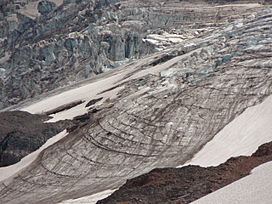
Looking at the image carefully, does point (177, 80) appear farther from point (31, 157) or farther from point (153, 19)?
point (153, 19)

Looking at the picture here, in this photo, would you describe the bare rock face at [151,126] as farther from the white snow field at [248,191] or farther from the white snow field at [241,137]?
the white snow field at [248,191]

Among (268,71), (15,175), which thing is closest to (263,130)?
(268,71)

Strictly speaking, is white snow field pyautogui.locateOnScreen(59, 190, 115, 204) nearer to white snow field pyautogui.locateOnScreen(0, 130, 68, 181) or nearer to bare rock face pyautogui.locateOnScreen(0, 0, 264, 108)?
white snow field pyautogui.locateOnScreen(0, 130, 68, 181)

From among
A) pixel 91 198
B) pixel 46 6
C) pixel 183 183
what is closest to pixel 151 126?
pixel 91 198

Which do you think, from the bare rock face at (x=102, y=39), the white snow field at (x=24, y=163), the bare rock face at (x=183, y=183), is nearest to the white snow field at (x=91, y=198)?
the bare rock face at (x=183, y=183)

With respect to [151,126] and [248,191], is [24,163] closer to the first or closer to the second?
[151,126]

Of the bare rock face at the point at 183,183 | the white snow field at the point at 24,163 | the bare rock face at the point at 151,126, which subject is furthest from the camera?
the white snow field at the point at 24,163
